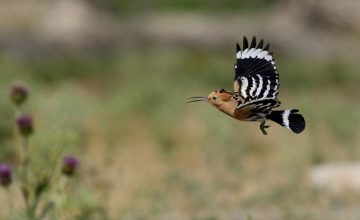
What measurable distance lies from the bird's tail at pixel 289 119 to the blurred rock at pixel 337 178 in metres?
5.04

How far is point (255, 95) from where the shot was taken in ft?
10.5

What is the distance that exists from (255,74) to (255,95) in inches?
7.3

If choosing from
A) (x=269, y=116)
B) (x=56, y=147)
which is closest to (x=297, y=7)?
(x=56, y=147)

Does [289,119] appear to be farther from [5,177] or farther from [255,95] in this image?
[5,177]

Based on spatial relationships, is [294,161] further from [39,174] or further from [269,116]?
[269,116]

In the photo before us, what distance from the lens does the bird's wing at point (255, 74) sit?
10.5 feet

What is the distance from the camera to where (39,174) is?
504 centimetres

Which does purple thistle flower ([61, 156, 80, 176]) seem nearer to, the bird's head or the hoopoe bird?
the hoopoe bird

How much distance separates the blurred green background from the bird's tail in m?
2.31

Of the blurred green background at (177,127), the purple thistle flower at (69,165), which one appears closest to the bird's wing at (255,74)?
the purple thistle flower at (69,165)

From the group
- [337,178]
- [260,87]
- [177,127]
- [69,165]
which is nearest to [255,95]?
[260,87]

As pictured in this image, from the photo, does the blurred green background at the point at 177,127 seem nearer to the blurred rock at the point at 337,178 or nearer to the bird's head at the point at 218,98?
the blurred rock at the point at 337,178

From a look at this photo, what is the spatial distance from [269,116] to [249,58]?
15.6 inches

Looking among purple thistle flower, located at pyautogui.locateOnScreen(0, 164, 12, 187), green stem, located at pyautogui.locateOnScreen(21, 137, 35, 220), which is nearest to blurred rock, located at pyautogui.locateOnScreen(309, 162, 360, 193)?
green stem, located at pyautogui.locateOnScreen(21, 137, 35, 220)
